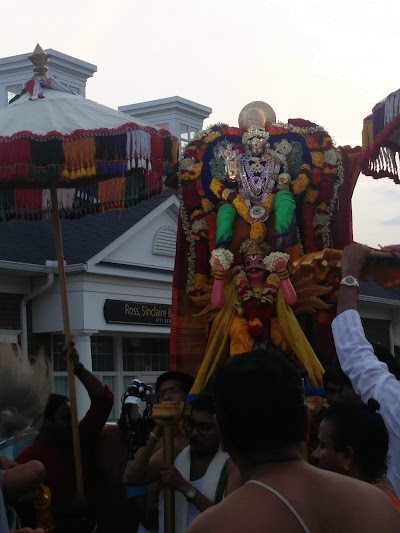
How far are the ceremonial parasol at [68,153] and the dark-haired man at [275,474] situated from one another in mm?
2967

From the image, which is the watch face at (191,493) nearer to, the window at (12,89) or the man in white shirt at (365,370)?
the man in white shirt at (365,370)

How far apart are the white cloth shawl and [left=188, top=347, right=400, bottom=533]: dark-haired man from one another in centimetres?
214

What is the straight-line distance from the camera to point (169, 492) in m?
4.35

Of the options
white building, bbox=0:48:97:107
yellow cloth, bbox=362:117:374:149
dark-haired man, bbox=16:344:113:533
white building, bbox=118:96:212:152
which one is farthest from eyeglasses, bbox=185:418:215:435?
white building, bbox=118:96:212:152

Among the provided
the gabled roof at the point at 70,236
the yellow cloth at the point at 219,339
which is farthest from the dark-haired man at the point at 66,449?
the gabled roof at the point at 70,236

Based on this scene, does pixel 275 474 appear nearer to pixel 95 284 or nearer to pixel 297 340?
pixel 297 340

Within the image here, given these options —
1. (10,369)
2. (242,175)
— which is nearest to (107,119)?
(242,175)

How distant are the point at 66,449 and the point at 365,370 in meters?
2.58

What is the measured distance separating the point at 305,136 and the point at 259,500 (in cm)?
503

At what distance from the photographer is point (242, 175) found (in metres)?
6.77

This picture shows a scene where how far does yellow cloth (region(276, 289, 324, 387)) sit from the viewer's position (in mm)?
6418

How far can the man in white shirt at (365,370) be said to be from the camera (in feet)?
10.2

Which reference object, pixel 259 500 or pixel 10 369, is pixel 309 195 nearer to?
pixel 10 369

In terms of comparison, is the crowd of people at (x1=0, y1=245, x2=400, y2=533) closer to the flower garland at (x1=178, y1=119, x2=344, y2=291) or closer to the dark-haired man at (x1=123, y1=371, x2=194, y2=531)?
the dark-haired man at (x1=123, y1=371, x2=194, y2=531)
